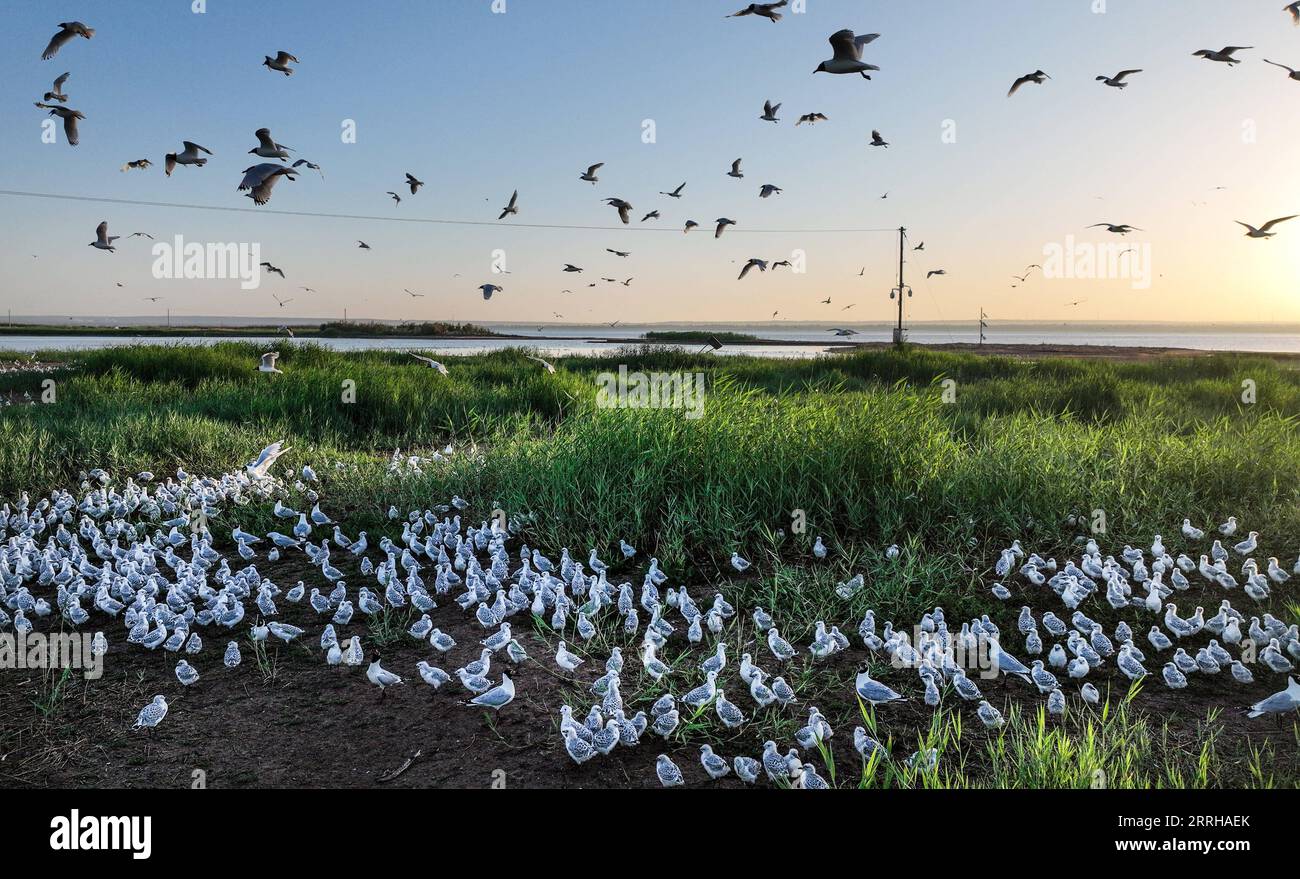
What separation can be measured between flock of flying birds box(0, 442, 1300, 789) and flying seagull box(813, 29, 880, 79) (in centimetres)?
497

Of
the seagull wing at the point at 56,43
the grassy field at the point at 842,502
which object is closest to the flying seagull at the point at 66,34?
the seagull wing at the point at 56,43

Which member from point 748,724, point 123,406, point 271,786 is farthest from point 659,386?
point 123,406

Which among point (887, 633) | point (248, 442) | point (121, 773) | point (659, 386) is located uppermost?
point (659, 386)

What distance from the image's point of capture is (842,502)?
5.27 meters

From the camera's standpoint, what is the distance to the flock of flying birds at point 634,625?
3.10 meters

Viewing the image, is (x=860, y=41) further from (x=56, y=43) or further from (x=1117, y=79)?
(x=56, y=43)

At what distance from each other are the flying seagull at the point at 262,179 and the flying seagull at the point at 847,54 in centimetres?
535

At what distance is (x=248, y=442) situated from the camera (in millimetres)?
8055

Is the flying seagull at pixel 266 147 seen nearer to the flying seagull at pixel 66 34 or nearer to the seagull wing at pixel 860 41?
the flying seagull at pixel 66 34

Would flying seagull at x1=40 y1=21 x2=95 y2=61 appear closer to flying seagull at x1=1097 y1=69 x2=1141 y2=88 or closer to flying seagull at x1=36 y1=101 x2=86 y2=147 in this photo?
flying seagull at x1=36 y1=101 x2=86 y2=147

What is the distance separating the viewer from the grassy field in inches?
116
